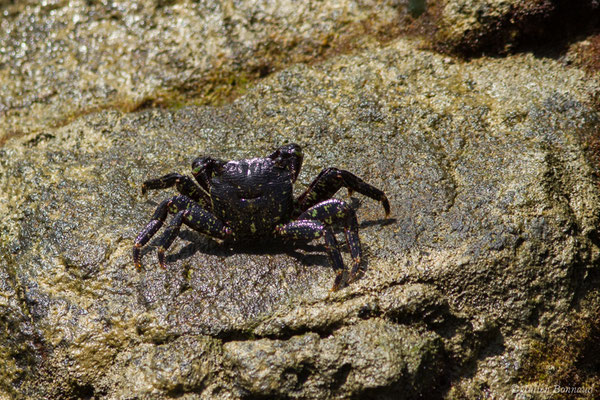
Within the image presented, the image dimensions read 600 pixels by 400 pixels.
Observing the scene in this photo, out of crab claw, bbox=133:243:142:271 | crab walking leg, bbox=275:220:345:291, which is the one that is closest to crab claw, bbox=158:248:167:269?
crab claw, bbox=133:243:142:271

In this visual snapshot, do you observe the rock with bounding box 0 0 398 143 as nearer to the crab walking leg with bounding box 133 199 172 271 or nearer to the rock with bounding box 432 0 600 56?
the rock with bounding box 432 0 600 56

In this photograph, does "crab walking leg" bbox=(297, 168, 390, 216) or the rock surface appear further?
"crab walking leg" bbox=(297, 168, 390, 216)

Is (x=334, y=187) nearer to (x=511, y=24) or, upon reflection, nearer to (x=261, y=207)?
(x=261, y=207)

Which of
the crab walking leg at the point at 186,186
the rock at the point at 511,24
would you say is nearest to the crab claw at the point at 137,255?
the crab walking leg at the point at 186,186

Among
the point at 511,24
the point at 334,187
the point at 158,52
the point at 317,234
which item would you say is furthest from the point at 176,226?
the point at 511,24

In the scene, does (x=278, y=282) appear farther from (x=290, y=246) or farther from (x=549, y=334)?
(x=549, y=334)
